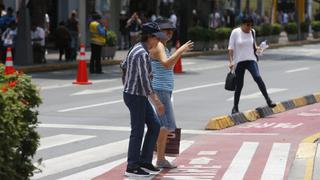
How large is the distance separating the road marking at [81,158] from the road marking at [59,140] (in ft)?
2.11

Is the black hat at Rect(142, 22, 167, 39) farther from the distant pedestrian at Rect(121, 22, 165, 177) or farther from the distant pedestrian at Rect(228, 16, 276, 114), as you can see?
the distant pedestrian at Rect(228, 16, 276, 114)

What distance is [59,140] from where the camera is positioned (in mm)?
11609

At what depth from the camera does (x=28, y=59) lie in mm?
25891

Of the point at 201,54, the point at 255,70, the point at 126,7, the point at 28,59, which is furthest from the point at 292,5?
the point at 255,70

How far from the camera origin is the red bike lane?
8.97 m

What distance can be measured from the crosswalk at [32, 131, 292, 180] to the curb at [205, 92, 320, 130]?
135 centimetres

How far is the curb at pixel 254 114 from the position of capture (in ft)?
41.8

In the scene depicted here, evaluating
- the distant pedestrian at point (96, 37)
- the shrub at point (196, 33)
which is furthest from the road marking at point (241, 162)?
the shrub at point (196, 33)

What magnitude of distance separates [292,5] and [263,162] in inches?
2555

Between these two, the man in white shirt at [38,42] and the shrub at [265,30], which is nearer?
the man in white shirt at [38,42]

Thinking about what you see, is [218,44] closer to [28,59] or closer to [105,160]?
[28,59]

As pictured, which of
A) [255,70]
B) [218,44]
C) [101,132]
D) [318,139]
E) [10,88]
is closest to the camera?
[10,88]

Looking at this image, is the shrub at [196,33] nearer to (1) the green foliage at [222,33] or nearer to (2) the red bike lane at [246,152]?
(1) the green foliage at [222,33]

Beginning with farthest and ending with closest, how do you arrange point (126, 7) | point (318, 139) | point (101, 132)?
1. point (126, 7)
2. point (101, 132)
3. point (318, 139)
